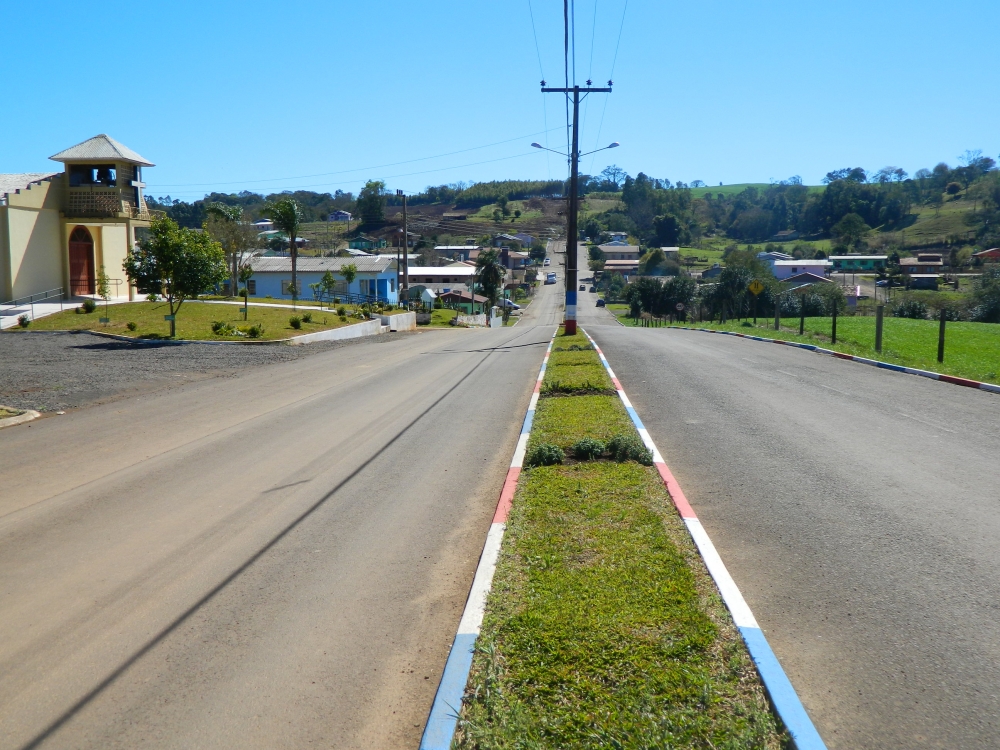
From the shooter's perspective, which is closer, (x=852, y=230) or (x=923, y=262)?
(x=923, y=262)

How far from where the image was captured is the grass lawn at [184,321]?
1190 inches

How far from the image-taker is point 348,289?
65.2 metres

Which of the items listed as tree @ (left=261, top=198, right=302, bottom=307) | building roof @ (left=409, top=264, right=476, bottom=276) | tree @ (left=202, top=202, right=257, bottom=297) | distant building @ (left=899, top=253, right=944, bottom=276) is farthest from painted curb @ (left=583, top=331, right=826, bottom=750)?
distant building @ (left=899, top=253, right=944, bottom=276)

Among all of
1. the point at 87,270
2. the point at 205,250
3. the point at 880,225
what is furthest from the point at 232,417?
the point at 880,225

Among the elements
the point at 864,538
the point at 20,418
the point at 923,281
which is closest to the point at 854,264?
the point at 923,281

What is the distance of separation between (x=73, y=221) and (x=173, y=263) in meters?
12.3

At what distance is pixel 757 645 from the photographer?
430cm

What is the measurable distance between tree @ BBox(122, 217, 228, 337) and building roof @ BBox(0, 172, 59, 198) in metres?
9.46

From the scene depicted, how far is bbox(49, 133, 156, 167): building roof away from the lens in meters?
37.7

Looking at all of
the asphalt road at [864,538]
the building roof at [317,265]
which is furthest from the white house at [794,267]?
the asphalt road at [864,538]

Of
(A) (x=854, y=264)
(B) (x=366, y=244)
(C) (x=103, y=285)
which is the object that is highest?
(B) (x=366, y=244)

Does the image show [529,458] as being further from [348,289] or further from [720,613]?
[348,289]

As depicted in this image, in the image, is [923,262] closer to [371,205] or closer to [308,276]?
[308,276]

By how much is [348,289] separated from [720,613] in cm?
6261
